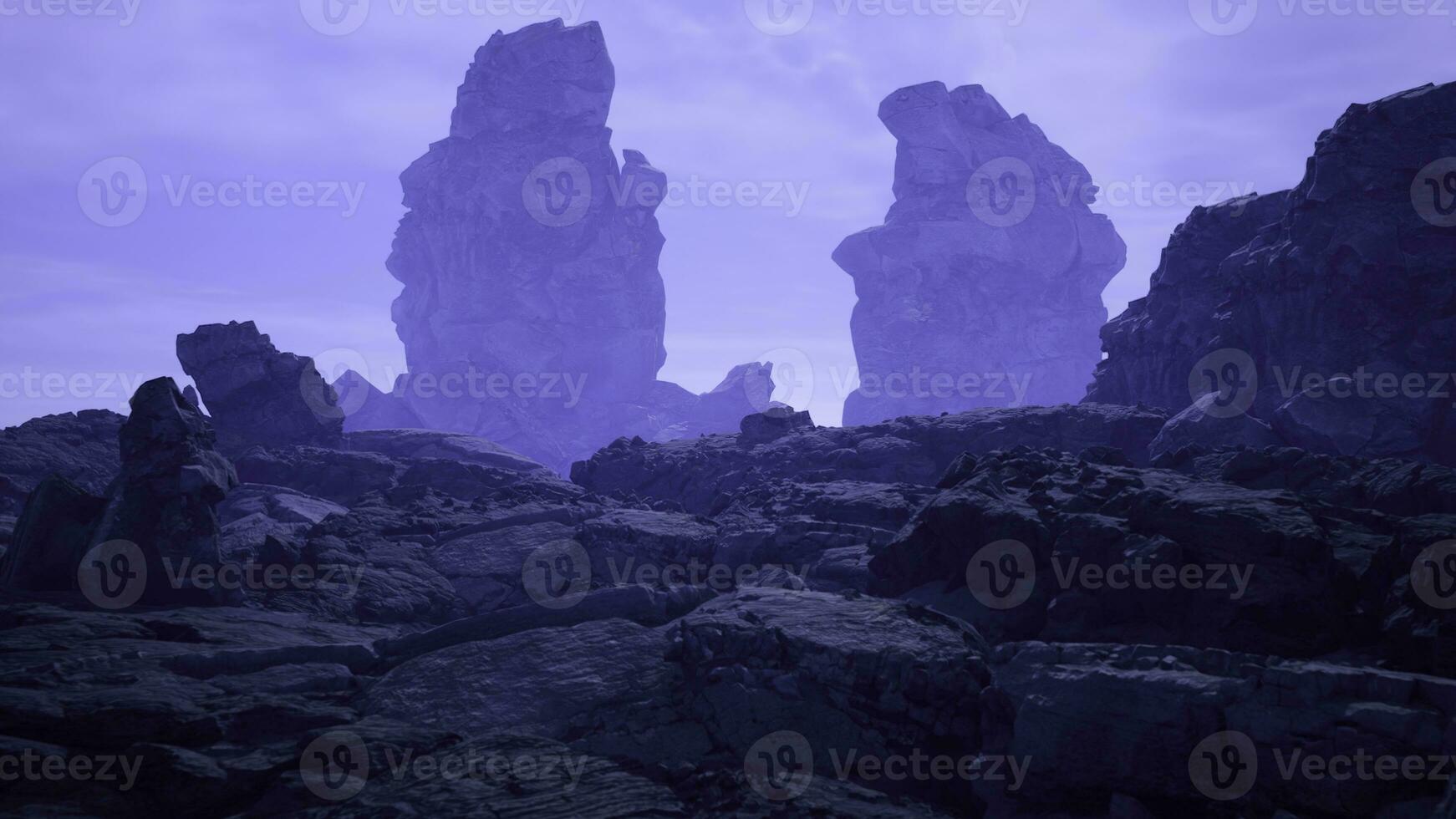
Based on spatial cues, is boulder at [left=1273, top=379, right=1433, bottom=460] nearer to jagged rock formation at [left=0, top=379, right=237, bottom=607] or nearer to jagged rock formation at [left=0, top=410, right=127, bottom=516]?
jagged rock formation at [left=0, top=379, right=237, bottom=607]

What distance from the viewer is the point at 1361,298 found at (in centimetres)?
3159

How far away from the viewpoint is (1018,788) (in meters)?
11.2

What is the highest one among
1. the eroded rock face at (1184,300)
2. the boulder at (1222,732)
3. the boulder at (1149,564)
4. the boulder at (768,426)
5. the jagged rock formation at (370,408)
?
the jagged rock formation at (370,408)

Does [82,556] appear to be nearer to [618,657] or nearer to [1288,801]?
[618,657]

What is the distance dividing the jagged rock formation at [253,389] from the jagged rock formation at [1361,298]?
3955 cm

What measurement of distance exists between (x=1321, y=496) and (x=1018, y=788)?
41.6ft

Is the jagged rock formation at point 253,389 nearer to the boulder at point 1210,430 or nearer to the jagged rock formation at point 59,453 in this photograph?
the jagged rock formation at point 59,453

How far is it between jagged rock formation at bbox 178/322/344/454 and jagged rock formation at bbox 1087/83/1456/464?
39548mm

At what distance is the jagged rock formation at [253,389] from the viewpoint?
4191cm

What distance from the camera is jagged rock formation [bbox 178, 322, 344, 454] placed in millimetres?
41906

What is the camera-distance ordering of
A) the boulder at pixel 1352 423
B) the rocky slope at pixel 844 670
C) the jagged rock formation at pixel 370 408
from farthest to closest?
1. the jagged rock formation at pixel 370 408
2. the boulder at pixel 1352 423
3. the rocky slope at pixel 844 670

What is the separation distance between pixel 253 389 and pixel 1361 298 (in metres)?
44.7

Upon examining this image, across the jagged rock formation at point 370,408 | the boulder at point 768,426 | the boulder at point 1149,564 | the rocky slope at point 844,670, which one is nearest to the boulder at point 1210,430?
the rocky slope at point 844,670

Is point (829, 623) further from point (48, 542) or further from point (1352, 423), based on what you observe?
point (1352, 423)
